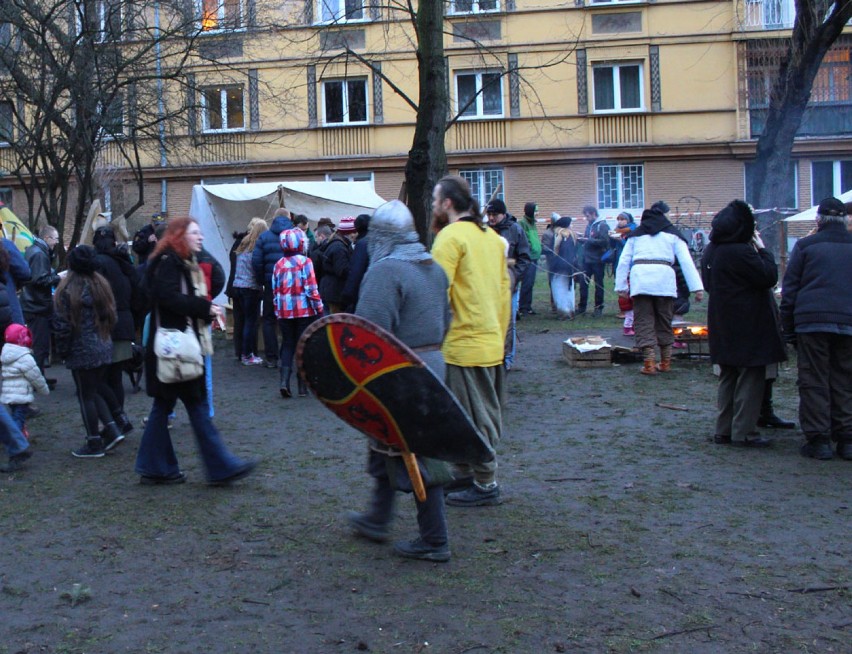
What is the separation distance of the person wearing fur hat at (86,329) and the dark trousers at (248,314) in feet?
16.1

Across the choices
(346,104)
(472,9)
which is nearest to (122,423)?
(472,9)

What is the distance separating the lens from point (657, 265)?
11359 mm

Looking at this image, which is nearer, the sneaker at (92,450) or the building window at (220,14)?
the sneaker at (92,450)

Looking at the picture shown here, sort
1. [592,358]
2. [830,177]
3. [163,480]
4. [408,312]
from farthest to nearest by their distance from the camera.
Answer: [830,177], [592,358], [163,480], [408,312]

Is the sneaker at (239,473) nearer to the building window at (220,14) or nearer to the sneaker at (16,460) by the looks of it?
the sneaker at (16,460)

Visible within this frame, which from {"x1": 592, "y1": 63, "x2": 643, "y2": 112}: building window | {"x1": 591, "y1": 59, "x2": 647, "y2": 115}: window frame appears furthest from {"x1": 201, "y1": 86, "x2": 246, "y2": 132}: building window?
{"x1": 592, "y1": 63, "x2": 643, "y2": 112}: building window

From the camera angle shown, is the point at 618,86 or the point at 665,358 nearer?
the point at 665,358

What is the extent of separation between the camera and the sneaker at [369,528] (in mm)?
5453

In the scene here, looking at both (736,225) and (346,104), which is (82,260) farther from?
(346,104)

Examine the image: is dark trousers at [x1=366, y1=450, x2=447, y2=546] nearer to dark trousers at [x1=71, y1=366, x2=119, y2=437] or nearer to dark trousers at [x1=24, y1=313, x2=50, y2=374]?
dark trousers at [x1=71, y1=366, x2=119, y2=437]

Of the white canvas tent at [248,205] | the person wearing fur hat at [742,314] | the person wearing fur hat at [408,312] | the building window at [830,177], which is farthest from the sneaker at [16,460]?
the building window at [830,177]

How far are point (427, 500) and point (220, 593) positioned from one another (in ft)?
3.56

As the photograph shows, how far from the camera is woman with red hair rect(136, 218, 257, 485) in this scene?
258 inches

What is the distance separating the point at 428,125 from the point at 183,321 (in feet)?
22.3
